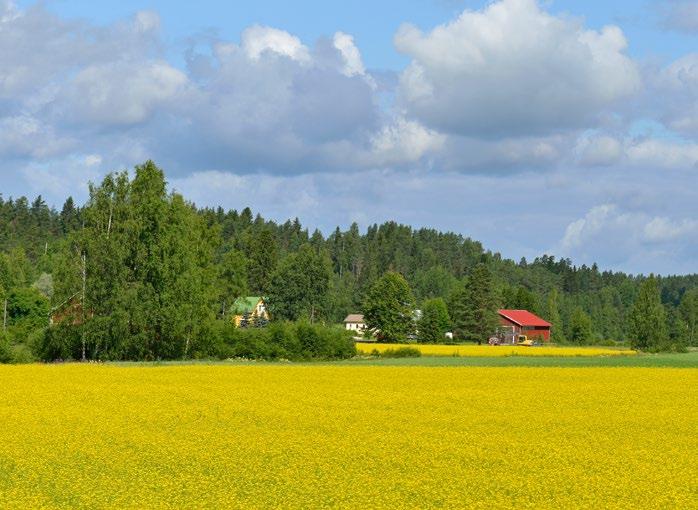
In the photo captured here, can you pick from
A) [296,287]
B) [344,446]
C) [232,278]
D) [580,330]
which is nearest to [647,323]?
[580,330]

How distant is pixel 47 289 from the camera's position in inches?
5797

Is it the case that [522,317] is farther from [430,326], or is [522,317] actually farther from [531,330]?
[430,326]

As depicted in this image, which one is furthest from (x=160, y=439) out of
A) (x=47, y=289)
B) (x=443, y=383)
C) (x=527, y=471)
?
(x=47, y=289)

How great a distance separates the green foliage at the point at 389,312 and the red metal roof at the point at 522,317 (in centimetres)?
3373

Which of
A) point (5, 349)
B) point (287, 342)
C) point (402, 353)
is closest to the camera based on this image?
point (5, 349)

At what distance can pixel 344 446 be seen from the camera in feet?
73.8

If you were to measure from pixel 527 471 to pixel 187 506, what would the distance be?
765 cm

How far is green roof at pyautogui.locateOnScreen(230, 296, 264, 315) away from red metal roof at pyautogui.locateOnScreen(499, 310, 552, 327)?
47.9 meters

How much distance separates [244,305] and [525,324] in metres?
54.9

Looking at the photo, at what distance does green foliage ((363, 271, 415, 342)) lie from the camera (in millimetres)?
144250

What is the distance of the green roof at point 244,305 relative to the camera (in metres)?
124

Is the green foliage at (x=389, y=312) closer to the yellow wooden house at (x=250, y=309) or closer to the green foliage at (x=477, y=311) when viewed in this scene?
the green foliage at (x=477, y=311)

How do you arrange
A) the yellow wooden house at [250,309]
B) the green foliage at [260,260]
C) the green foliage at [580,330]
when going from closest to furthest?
the yellow wooden house at [250,309], the green foliage at [580,330], the green foliage at [260,260]

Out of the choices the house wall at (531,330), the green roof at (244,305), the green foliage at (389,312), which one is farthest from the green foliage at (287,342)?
the house wall at (531,330)
